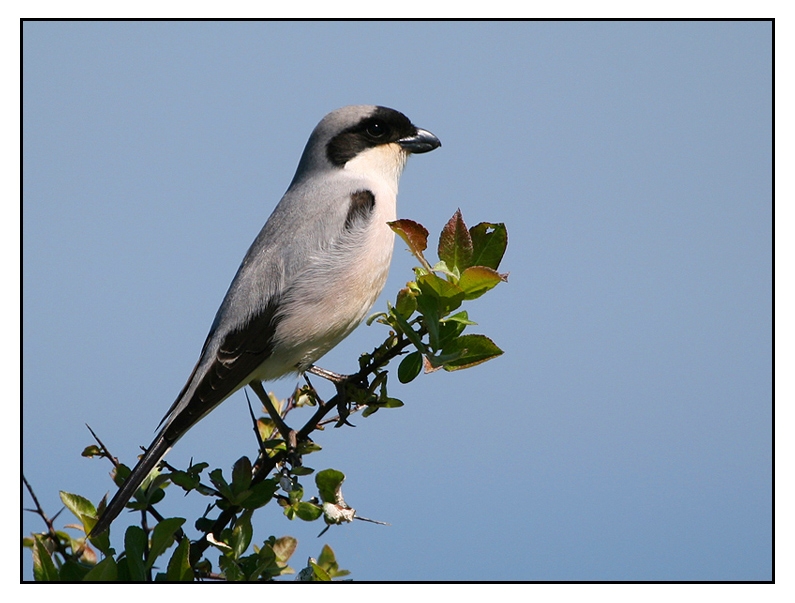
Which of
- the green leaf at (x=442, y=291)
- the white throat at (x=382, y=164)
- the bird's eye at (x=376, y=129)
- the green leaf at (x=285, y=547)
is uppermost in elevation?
the bird's eye at (x=376, y=129)

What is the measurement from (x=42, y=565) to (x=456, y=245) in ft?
5.15

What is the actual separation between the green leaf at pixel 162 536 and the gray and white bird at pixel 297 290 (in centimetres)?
96

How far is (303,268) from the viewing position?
3.87 meters

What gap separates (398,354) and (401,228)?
0.46 metres

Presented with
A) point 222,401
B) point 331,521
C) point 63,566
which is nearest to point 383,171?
point 222,401

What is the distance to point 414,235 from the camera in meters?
2.50

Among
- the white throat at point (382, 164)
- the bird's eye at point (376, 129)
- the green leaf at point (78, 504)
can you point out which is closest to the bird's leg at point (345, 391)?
the green leaf at point (78, 504)

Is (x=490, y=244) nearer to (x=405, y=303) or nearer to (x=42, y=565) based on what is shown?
(x=405, y=303)

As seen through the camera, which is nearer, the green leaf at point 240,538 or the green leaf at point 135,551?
the green leaf at point 135,551

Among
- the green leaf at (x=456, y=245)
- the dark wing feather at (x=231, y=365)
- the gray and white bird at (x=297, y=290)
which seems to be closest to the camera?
the green leaf at (x=456, y=245)

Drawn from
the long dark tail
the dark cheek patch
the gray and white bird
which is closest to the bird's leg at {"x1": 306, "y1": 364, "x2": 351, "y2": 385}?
the gray and white bird

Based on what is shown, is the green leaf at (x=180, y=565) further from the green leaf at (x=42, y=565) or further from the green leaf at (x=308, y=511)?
the green leaf at (x=308, y=511)

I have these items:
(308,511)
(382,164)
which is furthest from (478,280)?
(382,164)

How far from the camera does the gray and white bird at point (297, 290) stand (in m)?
3.68
